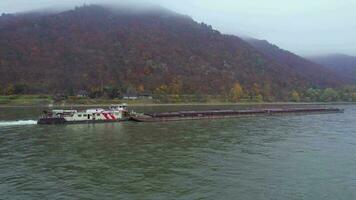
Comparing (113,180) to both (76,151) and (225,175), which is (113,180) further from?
(76,151)

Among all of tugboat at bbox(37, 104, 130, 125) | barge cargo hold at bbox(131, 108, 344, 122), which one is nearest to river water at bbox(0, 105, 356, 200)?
tugboat at bbox(37, 104, 130, 125)

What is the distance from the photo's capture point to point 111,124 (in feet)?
303

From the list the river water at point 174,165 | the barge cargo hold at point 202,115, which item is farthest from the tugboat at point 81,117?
the river water at point 174,165

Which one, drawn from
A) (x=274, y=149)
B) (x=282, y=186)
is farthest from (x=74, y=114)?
(x=282, y=186)

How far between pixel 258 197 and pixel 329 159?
798 inches

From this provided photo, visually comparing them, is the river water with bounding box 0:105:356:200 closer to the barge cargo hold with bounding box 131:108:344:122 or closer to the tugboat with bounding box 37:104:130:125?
the tugboat with bounding box 37:104:130:125

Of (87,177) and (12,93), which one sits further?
(12,93)

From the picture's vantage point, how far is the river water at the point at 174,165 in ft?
121

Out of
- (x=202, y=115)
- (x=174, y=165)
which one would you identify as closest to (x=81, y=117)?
(x=202, y=115)

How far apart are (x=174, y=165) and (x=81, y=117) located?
50120mm

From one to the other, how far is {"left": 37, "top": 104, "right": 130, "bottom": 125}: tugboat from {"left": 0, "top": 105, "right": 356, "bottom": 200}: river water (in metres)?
10.8

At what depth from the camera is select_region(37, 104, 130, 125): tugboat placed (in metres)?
88.9

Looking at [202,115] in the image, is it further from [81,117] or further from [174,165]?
[174,165]

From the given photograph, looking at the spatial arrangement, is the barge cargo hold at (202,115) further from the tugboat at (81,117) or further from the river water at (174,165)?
the river water at (174,165)
